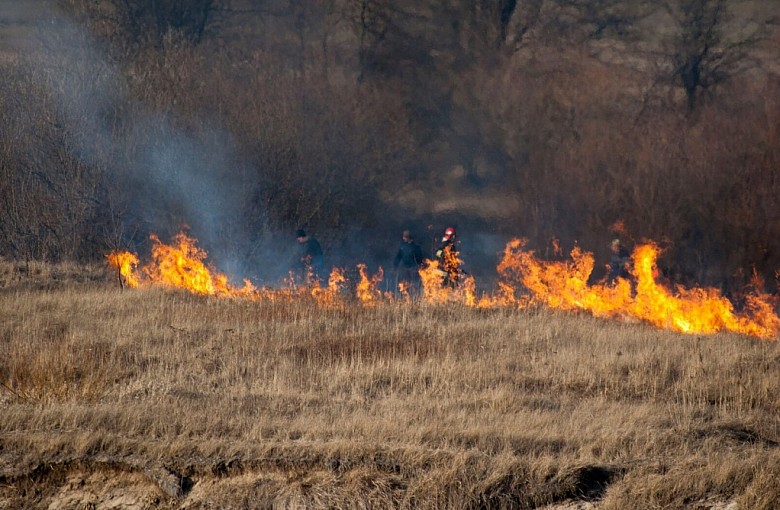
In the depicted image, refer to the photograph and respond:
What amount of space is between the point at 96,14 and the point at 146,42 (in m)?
1.68

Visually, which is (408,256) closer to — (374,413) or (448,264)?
(448,264)

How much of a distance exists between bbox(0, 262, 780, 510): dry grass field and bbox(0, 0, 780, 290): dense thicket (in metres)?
10.3

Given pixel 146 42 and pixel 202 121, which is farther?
pixel 146 42

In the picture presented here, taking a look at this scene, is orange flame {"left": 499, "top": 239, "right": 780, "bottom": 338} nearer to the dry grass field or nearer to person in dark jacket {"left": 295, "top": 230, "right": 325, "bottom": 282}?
the dry grass field

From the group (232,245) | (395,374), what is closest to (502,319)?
(395,374)

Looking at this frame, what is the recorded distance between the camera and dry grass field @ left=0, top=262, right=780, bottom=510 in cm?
772

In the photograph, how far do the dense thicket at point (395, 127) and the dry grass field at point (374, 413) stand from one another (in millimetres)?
10273

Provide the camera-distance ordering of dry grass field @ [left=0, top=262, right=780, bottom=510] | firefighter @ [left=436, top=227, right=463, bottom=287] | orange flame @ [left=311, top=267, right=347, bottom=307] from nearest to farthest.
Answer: dry grass field @ [left=0, top=262, right=780, bottom=510], orange flame @ [left=311, top=267, right=347, bottom=307], firefighter @ [left=436, top=227, right=463, bottom=287]

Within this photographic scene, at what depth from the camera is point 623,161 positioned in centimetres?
2773

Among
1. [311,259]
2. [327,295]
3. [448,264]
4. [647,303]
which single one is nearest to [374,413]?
[327,295]

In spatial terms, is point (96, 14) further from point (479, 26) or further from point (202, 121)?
point (479, 26)

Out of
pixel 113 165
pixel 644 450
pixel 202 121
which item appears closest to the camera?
pixel 644 450

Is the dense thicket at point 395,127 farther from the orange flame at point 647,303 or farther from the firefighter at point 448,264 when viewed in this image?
the firefighter at point 448,264

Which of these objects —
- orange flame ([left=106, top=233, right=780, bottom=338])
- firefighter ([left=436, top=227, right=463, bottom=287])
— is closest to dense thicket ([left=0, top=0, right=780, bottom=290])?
orange flame ([left=106, top=233, right=780, bottom=338])
